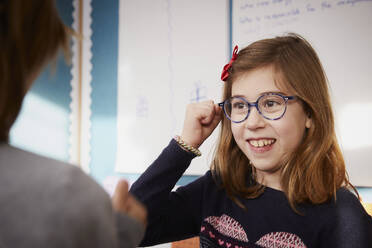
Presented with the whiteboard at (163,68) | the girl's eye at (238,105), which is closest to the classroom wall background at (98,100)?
the whiteboard at (163,68)

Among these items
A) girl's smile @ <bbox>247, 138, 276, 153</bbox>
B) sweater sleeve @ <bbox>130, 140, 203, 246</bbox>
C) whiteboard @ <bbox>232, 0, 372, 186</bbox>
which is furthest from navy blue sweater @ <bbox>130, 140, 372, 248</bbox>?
whiteboard @ <bbox>232, 0, 372, 186</bbox>

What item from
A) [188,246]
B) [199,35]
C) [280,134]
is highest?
[199,35]

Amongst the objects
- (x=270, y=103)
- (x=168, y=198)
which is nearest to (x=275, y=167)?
(x=270, y=103)

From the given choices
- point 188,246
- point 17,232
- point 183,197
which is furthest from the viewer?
point 188,246

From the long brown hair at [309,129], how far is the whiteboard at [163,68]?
70 centimetres

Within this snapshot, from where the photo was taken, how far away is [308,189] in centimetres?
71

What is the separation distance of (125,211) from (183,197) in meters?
0.56

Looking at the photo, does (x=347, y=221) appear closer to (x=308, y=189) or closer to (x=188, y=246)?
(x=308, y=189)

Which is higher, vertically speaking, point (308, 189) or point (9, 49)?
point (9, 49)

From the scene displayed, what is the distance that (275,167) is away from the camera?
0.77m

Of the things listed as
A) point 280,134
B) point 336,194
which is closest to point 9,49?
point 280,134

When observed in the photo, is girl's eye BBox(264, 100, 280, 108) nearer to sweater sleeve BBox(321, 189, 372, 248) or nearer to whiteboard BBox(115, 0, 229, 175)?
sweater sleeve BBox(321, 189, 372, 248)

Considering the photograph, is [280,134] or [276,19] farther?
[276,19]

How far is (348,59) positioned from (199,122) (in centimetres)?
82
